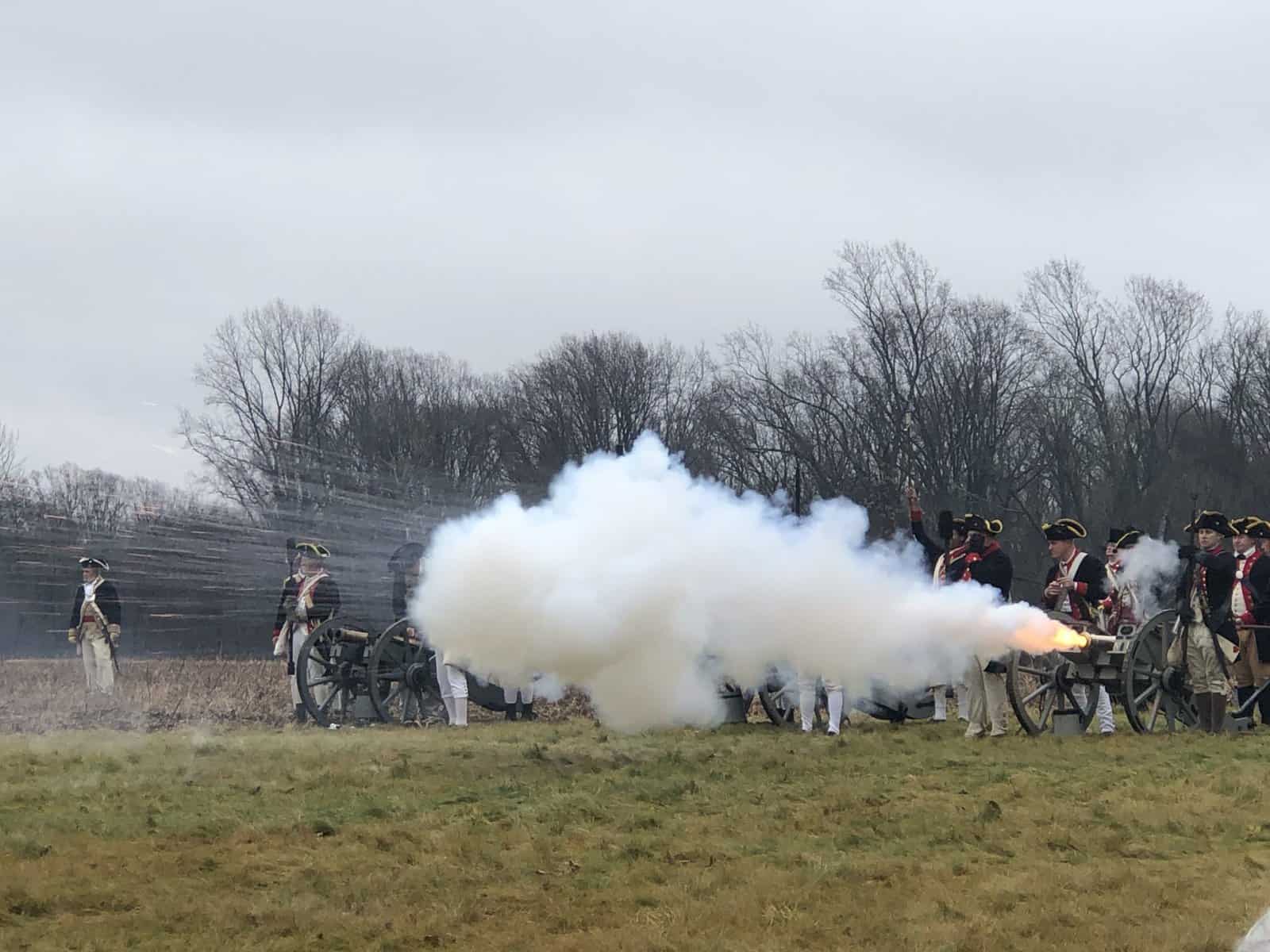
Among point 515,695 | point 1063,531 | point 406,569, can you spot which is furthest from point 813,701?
point 406,569

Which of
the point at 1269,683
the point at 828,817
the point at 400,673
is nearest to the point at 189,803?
the point at 828,817

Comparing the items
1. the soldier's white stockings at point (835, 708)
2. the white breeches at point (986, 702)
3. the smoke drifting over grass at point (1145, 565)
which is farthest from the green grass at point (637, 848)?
the smoke drifting over grass at point (1145, 565)

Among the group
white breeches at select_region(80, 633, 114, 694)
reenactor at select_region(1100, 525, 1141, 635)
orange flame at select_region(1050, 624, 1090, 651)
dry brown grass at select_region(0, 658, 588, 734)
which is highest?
reenactor at select_region(1100, 525, 1141, 635)

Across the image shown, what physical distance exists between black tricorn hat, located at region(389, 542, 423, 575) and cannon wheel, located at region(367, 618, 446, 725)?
1.83ft

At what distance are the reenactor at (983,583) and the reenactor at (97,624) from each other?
32.1ft

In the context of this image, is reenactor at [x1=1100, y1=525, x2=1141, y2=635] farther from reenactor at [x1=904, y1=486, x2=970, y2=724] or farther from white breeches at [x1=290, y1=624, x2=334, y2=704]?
white breeches at [x1=290, y1=624, x2=334, y2=704]

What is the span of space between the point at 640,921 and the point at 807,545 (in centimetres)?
571

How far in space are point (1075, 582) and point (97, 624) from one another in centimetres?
1105

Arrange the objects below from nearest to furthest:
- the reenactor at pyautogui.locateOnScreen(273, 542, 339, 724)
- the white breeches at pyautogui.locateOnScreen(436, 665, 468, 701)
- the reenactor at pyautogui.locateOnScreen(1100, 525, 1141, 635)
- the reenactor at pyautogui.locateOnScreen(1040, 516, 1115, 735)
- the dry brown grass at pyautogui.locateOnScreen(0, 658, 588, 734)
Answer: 1. the reenactor at pyautogui.locateOnScreen(1040, 516, 1115, 735)
2. the reenactor at pyautogui.locateOnScreen(1100, 525, 1141, 635)
3. the white breeches at pyautogui.locateOnScreen(436, 665, 468, 701)
4. the dry brown grass at pyautogui.locateOnScreen(0, 658, 588, 734)
5. the reenactor at pyautogui.locateOnScreen(273, 542, 339, 724)

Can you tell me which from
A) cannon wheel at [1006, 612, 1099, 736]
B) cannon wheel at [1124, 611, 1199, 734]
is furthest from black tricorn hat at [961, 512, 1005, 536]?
cannon wheel at [1124, 611, 1199, 734]

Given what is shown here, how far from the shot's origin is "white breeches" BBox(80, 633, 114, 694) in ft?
61.5

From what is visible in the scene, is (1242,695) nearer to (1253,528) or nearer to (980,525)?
(1253,528)

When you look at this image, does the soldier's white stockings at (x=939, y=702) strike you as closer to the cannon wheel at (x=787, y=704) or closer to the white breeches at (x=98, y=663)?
the cannon wheel at (x=787, y=704)

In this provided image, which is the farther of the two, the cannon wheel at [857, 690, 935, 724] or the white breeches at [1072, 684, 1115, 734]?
the cannon wheel at [857, 690, 935, 724]
